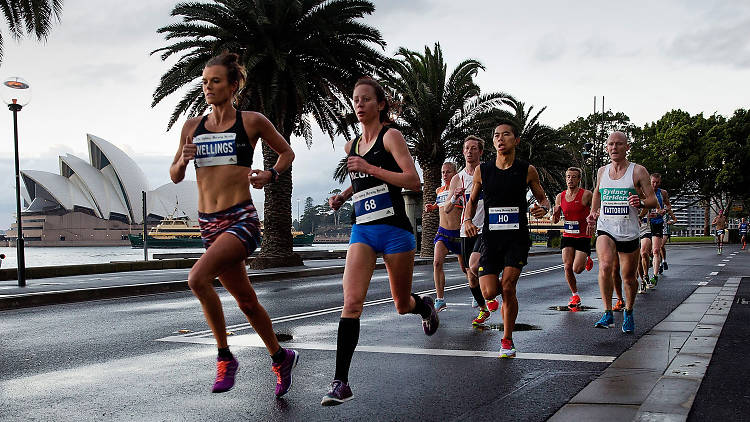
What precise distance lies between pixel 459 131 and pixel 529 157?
989 centimetres

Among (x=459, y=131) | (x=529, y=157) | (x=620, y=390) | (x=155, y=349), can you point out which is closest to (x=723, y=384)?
(x=620, y=390)

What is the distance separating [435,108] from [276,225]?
10061mm

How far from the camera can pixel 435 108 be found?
28766 mm

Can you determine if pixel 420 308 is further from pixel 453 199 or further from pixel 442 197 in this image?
pixel 442 197

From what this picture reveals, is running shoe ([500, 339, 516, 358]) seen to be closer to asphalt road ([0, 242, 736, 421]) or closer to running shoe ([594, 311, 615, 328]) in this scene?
asphalt road ([0, 242, 736, 421])

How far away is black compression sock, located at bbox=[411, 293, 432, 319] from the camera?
4914 millimetres

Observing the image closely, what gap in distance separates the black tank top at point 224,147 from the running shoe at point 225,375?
3.72ft

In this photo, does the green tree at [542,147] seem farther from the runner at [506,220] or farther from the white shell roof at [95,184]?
the white shell roof at [95,184]

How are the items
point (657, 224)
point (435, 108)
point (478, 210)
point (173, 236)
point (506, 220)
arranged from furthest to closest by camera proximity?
point (173, 236)
point (435, 108)
point (657, 224)
point (478, 210)
point (506, 220)

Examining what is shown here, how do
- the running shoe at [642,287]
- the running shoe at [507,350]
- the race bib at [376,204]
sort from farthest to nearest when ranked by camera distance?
the running shoe at [642,287]
the running shoe at [507,350]
the race bib at [376,204]

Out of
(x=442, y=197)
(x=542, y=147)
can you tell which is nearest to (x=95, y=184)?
(x=542, y=147)

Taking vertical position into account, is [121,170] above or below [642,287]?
above

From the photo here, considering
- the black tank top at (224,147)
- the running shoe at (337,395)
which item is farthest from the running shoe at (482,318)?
the black tank top at (224,147)

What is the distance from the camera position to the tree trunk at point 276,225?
69.7 feet
